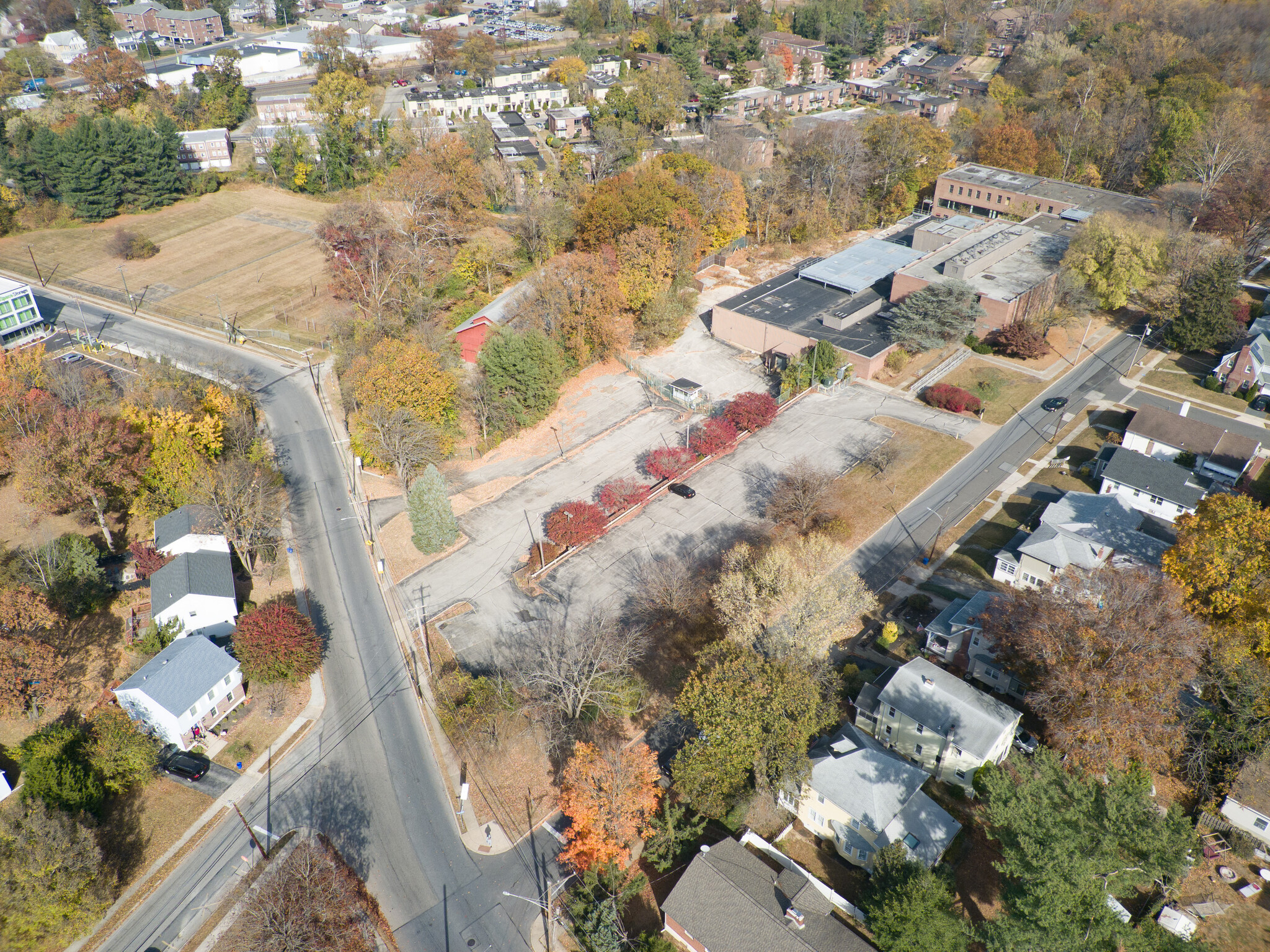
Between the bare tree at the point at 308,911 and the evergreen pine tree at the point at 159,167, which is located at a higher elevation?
the evergreen pine tree at the point at 159,167

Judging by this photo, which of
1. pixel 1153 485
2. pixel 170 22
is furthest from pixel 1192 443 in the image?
pixel 170 22

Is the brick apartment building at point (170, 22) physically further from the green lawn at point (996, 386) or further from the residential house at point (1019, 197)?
the green lawn at point (996, 386)

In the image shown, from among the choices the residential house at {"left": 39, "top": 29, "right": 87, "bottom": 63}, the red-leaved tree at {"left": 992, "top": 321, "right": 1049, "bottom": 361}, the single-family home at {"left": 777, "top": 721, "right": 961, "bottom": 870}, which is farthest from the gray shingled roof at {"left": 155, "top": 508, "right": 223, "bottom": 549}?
the residential house at {"left": 39, "top": 29, "right": 87, "bottom": 63}

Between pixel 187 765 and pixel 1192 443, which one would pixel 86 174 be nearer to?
pixel 187 765

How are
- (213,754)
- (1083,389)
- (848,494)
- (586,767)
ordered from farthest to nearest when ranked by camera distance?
(1083,389) < (848,494) < (213,754) < (586,767)

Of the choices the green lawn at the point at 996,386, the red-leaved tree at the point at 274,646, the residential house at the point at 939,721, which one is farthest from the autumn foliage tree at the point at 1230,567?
the red-leaved tree at the point at 274,646

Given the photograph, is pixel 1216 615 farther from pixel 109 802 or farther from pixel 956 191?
pixel 956 191

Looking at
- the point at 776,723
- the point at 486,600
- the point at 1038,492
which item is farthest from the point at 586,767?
the point at 1038,492
